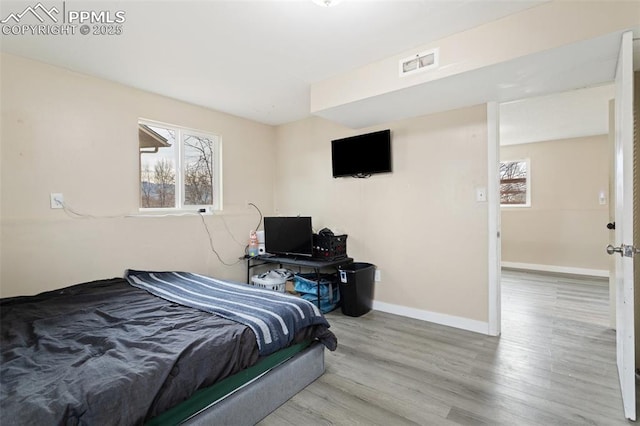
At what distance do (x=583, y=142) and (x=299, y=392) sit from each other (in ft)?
19.7

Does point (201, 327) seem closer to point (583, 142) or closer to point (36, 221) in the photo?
point (36, 221)

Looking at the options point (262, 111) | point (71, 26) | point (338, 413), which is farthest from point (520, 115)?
point (71, 26)

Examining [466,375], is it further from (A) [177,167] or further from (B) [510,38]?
(A) [177,167]

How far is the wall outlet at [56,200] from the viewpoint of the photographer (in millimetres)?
2545

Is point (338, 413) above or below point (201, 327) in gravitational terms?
below

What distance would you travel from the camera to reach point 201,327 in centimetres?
171

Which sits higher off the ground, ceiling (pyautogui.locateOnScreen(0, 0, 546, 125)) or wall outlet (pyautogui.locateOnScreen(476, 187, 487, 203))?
ceiling (pyautogui.locateOnScreen(0, 0, 546, 125))

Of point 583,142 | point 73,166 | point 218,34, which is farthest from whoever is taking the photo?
point 583,142

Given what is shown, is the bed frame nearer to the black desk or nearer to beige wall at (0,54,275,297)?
the black desk

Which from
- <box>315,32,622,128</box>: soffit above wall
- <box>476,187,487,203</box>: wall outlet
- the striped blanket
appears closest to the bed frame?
the striped blanket

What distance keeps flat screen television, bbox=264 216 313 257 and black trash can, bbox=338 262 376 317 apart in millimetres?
507

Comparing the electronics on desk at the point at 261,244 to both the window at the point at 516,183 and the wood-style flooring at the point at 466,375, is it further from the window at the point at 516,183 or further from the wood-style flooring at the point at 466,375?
the window at the point at 516,183

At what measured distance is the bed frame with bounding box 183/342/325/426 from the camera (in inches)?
59.7

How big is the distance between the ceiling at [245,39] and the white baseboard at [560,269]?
16.7ft
